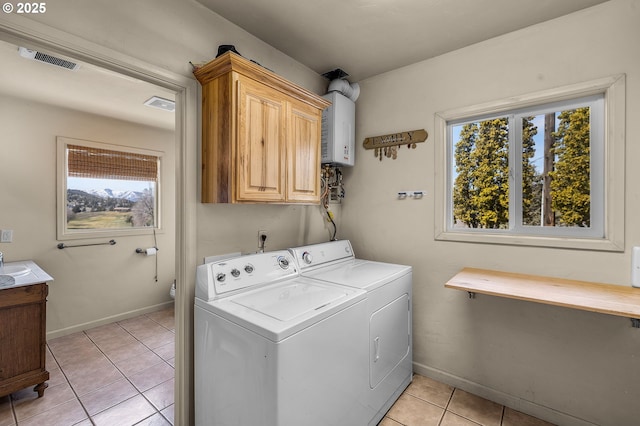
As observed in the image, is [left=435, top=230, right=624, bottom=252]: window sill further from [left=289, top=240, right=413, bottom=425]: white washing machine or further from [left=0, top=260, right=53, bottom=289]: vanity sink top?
[left=0, top=260, right=53, bottom=289]: vanity sink top

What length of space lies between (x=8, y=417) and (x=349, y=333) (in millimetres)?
2408

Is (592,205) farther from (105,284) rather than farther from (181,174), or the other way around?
(105,284)

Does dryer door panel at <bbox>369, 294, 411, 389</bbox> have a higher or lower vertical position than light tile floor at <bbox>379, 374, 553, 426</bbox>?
higher

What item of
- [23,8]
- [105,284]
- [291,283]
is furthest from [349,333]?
[105,284]

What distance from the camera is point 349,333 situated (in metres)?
1.55

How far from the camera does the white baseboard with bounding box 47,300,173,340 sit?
314 centimetres

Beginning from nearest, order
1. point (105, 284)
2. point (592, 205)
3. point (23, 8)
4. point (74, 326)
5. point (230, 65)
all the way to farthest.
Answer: point (23, 8)
point (230, 65)
point (592, 205)
point (74, 326)
point (105, 284)

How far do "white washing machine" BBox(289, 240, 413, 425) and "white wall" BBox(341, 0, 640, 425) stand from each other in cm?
29

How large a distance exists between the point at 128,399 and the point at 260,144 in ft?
6.93

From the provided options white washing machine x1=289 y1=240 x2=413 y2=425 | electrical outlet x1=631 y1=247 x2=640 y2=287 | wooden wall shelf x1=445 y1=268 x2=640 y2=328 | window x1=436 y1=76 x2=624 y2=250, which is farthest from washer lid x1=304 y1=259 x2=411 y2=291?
electrical outlet x1=631 y1=247 x2=640 y2=287

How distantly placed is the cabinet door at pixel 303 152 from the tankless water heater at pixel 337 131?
324 mm

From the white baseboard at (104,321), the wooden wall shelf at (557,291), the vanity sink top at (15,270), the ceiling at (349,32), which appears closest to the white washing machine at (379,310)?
the wooden wall shelf at (557,291)

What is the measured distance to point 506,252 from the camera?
2.06 m

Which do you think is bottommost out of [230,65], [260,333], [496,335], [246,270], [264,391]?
[496,335]
